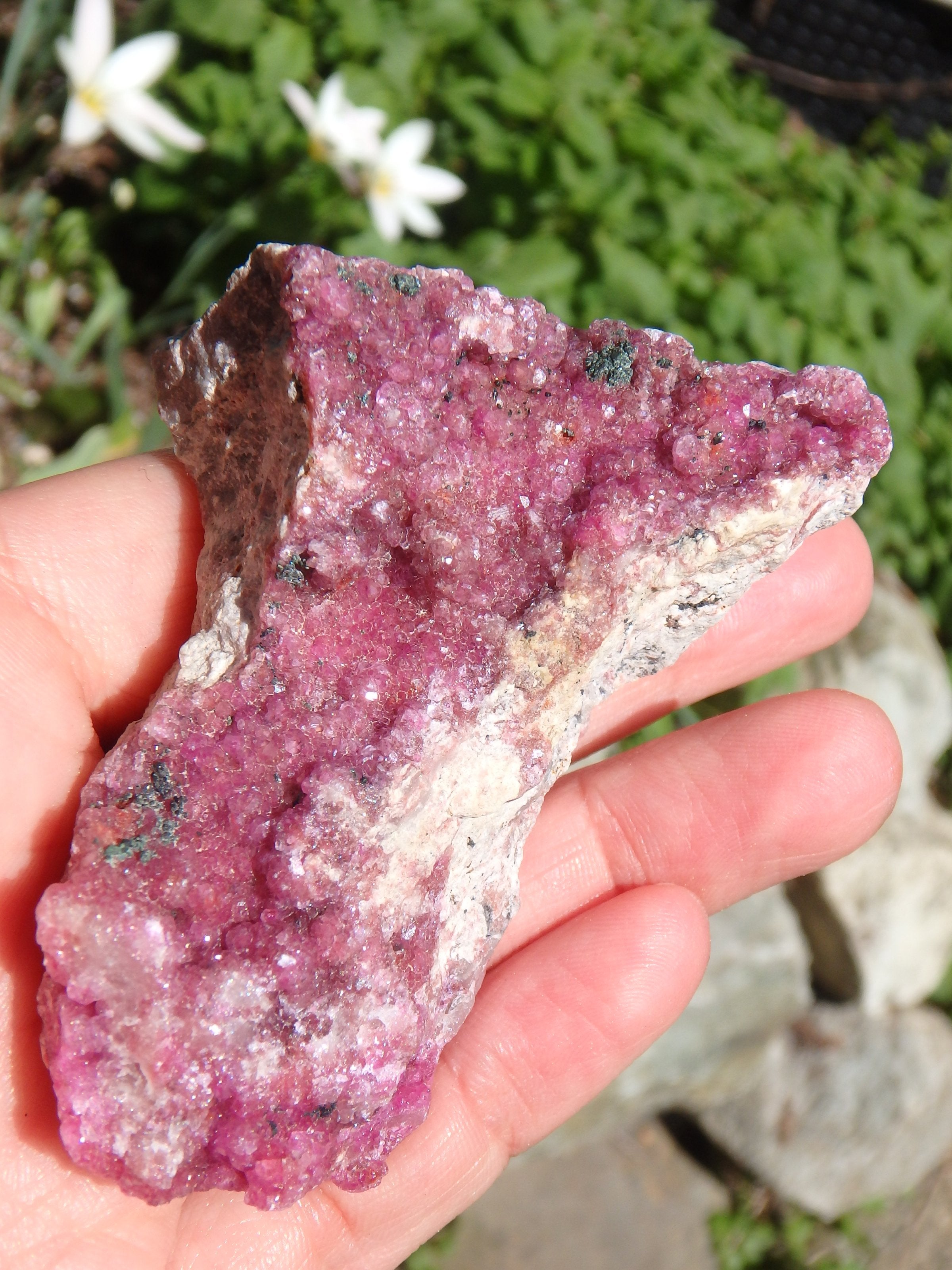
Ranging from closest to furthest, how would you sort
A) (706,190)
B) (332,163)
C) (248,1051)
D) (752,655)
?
(248,1051), (752,655), (332,163), (706,190)

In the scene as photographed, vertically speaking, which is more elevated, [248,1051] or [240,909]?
[240,909]

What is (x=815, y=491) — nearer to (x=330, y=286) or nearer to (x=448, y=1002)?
(x=330, y=286)

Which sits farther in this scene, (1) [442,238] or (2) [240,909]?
(1) [442,238]

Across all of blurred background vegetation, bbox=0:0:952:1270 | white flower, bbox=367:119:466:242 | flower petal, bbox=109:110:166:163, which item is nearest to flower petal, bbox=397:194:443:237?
white flower, bbox=367:119:466:242

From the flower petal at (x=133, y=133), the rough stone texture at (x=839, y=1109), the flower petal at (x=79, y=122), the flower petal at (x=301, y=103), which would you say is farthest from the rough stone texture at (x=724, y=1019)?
the flower petal at (x=79, y=122)

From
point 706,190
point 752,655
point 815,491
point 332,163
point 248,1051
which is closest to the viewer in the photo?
point 248,1051

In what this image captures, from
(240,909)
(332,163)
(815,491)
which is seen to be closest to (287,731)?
(240,909)

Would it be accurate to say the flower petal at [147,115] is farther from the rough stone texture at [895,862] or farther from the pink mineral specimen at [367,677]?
the rough stone texture at [895,862]

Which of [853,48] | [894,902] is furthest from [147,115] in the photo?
[853,48]
